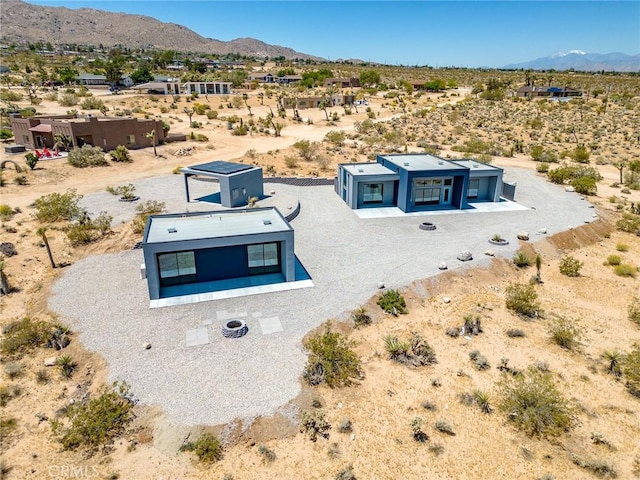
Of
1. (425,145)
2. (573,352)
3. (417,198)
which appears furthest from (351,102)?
(573,352)

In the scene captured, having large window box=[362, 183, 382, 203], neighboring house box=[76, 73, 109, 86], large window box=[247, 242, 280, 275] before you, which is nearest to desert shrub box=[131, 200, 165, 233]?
large window box=[247, 242, 280, 275]

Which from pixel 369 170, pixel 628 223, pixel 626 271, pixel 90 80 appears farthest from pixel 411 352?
pixel 90 80

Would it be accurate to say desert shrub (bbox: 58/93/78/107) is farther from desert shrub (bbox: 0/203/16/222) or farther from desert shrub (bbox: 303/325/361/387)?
desert shrub (bbox: 303/325/361/387)

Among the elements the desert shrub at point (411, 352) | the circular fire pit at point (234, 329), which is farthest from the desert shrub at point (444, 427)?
the circular fire pit at point (234, 329)

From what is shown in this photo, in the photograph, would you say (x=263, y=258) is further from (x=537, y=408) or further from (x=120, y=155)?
(x=120, y=155)

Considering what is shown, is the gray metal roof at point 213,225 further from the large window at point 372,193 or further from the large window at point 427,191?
the large window at point 427,191

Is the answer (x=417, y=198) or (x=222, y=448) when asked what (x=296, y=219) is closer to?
(x=417, y=198)
